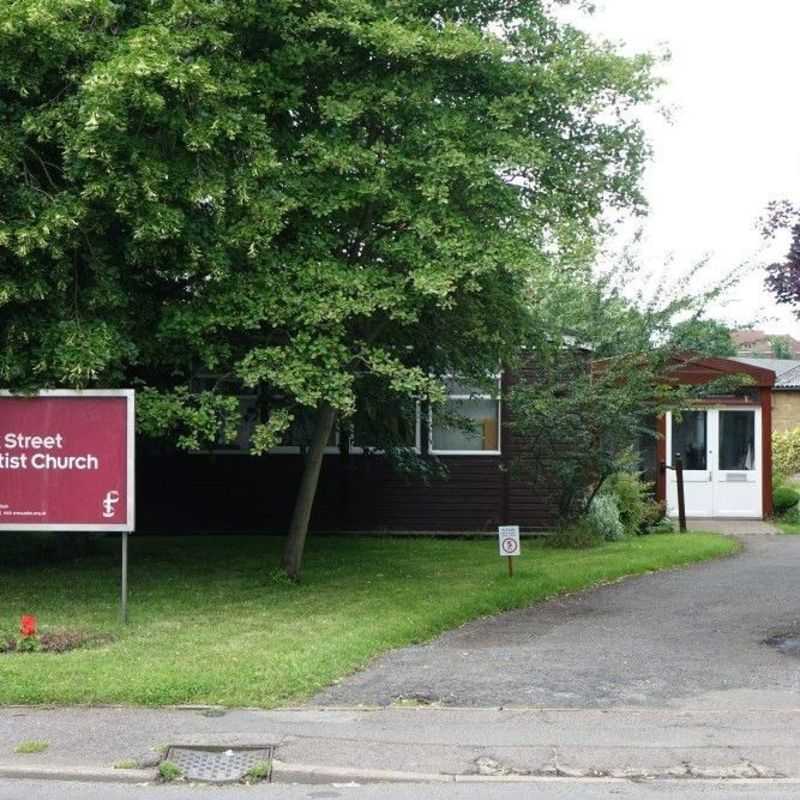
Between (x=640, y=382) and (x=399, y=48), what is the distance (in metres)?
7.83

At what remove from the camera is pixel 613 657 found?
384 inches

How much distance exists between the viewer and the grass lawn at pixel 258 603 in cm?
831

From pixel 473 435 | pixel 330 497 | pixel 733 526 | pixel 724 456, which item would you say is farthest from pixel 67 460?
pixel 724 456

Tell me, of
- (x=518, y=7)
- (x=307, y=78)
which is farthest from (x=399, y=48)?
(x=518, y=7)

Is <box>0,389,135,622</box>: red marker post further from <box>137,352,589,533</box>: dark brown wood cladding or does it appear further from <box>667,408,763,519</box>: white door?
<box>667,408,763,519</box>: white door

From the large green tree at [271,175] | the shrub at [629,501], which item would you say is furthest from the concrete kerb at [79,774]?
the shrub at [629,501]

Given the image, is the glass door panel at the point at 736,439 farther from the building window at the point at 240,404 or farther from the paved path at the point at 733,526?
the building window at the point at 240,404

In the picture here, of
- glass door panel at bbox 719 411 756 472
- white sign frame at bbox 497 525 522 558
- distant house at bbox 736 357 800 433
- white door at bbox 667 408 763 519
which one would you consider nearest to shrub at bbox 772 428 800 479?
distant house at bbox 736 357 800 433

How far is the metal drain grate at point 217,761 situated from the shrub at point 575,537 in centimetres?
1128

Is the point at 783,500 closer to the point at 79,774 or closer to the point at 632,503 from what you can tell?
the point at 632,503

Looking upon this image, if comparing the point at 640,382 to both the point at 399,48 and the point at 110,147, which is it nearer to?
the point at 399,48

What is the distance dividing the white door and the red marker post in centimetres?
1383

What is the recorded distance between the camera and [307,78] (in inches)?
454

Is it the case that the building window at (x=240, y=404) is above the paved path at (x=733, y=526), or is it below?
above
